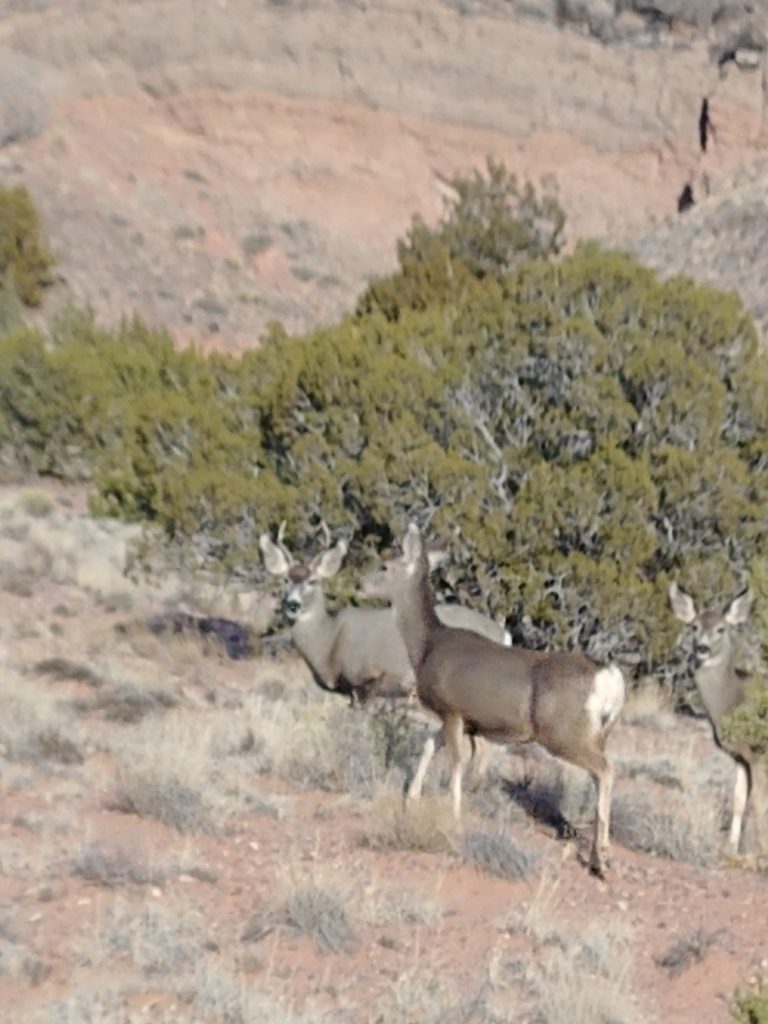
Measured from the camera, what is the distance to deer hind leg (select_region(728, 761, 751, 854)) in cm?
922

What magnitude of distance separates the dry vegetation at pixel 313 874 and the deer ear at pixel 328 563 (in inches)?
37.9

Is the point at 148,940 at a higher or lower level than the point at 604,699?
lower

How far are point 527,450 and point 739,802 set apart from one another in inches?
248

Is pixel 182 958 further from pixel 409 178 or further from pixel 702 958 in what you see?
pixel 409 178

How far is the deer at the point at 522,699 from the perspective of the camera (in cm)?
839

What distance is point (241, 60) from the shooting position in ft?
174

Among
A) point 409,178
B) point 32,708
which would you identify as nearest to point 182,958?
point 32,708

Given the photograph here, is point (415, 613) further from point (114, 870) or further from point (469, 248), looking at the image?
point (469, 248)

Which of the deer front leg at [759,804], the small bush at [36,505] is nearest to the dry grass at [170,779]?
the deer front leg at [759,804]

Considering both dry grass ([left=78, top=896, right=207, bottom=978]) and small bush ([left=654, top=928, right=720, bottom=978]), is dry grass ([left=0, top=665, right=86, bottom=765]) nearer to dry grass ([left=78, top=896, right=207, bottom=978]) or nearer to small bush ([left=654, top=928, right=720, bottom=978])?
dry grass ([left=78, top=896, right=207, bottom=978])

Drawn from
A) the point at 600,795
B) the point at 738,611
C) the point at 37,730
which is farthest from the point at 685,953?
the point at 37,730

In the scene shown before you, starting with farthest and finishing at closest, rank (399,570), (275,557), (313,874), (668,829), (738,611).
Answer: (275,557) < (738,611) < (399,570) < (668,829) < (313,874)

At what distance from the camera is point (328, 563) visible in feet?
38.9

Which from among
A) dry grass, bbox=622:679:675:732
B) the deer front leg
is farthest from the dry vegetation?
dry grass, bbox=622:679:675:732
